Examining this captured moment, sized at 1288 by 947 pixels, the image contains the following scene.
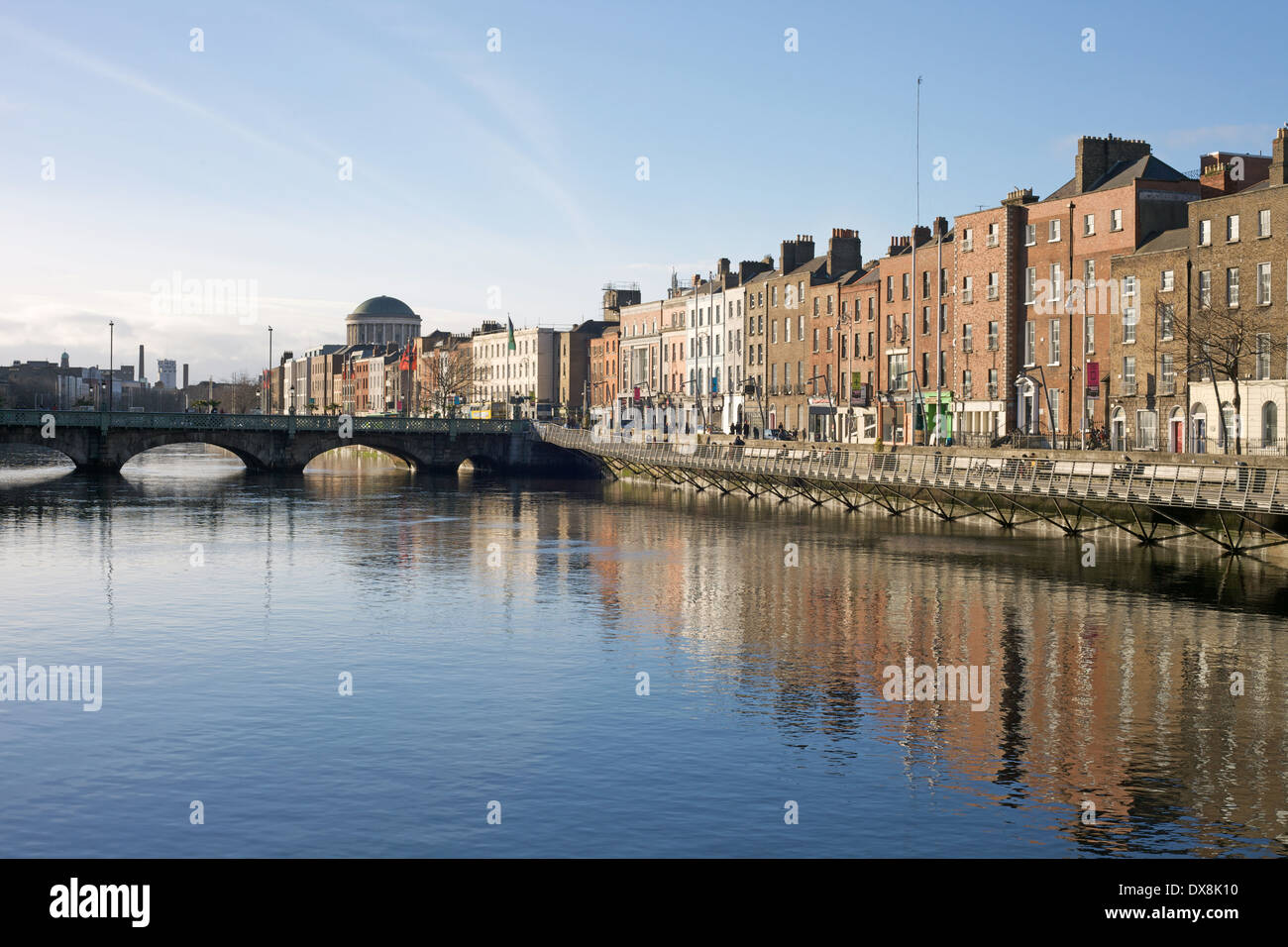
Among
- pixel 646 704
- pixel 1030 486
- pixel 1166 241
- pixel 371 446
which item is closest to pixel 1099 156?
pixel 1166 241

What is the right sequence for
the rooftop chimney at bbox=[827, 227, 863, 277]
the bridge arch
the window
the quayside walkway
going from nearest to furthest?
the quayside walkway → the window → the rooftop chimney at bbox=[827, 227, 863, 277] → the bridge arch

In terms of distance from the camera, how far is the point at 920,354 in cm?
9412

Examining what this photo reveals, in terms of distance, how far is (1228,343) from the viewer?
2464 inches

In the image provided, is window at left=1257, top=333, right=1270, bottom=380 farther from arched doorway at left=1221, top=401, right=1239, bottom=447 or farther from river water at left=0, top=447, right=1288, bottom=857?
river water at left=0, top=447, right=1288, bottom=857

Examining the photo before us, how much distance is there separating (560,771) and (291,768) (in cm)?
467

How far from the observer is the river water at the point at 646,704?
64.6 ft

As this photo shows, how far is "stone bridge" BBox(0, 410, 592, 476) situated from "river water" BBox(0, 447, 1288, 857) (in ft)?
198

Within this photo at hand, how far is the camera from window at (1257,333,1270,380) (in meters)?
62.9

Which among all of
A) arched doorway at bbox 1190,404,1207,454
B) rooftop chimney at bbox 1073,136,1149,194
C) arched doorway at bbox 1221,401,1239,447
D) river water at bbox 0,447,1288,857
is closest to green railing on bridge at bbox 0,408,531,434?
river water at bbox 0,447,1288,857

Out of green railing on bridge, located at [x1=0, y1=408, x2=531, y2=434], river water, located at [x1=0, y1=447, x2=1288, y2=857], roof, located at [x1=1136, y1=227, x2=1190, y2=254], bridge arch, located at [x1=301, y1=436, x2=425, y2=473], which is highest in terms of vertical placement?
roof, located at [x1=1136, y1=227, x2=1190, y2=254]

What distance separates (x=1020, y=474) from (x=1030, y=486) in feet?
15.0

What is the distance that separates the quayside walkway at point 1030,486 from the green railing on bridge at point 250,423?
36.3 m

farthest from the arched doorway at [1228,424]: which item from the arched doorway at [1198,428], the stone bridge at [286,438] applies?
the stone bridge at [286,438]
